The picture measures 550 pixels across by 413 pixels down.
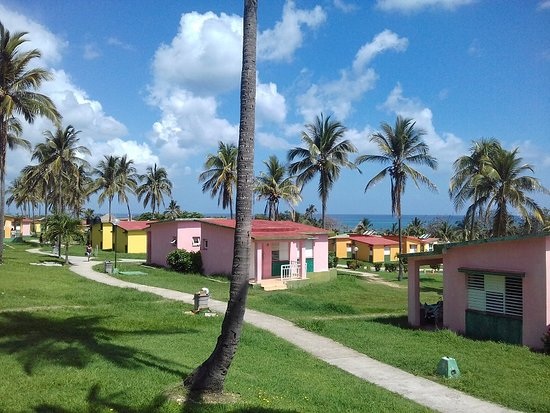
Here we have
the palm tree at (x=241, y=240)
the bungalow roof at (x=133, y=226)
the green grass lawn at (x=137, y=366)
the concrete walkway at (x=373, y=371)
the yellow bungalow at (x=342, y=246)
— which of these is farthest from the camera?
the yellow bungalow at (x=342, y=246)

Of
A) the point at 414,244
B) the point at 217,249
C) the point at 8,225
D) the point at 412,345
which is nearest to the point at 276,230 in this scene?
the point at 217,249

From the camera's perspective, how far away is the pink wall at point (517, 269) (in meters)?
14.9

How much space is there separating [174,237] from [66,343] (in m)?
25.4

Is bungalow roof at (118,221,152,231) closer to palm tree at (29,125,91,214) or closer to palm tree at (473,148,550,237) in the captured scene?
palm tree at (29,125,91,214)

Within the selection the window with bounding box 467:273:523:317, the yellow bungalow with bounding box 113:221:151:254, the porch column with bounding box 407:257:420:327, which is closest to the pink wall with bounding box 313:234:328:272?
the porch column with bounding box 407:257:420:327

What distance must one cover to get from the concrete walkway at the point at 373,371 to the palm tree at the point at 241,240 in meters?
3.97

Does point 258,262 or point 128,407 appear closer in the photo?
point 128,407

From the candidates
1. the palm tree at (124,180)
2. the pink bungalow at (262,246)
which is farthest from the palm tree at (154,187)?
the pink bungalow at (262,246)

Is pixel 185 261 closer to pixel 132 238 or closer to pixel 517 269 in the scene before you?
pixel 132 238

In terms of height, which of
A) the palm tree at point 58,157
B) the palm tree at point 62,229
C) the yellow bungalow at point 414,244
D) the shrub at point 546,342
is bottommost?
the shrub at point 546,342

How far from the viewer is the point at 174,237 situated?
37.4m

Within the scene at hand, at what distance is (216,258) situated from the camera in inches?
1312

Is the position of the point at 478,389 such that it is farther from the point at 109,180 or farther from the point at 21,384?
the point at 109,180

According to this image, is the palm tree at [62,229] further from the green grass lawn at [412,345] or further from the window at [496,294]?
the window at [496,294]
